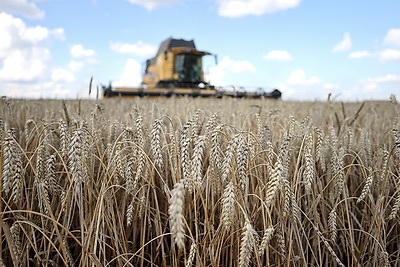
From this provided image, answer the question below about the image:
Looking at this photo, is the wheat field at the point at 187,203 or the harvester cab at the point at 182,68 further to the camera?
the harvester cab at the point at 182,68

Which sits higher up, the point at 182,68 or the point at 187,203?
the point at 182,68

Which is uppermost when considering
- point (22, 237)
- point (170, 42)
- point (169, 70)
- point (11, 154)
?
point (170, 42)

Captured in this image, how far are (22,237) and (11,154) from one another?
19.5 inches

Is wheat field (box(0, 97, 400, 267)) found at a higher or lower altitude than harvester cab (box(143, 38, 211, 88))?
lower

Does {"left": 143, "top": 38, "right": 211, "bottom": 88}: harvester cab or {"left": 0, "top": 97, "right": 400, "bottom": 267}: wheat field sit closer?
{"left": 0, "top": 97, "right": 400, "bottom": 267}: wheat field

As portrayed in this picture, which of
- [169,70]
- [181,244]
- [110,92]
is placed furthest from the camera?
[169,70]

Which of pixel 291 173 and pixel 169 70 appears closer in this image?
pixel 291 173

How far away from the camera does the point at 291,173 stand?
5.05 ft

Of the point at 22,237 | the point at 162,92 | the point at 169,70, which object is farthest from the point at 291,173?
the point at 169,70

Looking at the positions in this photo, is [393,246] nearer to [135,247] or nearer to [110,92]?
[135,247]

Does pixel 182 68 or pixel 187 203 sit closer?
pixel 187 203

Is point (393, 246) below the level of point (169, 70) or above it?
below

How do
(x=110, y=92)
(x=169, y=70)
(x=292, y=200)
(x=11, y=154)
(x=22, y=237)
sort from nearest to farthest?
1. (x=11, y=154)
2. (x=292, y=200)
3. (x=22, y=237)
4. (x=110, y=92)
5. (x=169, y=70)

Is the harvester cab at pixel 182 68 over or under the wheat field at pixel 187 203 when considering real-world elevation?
over
